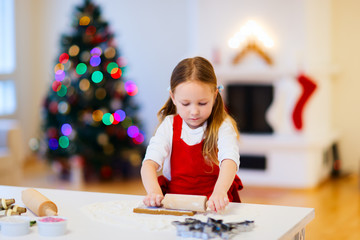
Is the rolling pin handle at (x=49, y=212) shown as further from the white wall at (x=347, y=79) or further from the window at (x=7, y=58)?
the window at (x=7, y=58)

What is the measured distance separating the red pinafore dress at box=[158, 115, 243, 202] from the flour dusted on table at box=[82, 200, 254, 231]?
0.31 metres

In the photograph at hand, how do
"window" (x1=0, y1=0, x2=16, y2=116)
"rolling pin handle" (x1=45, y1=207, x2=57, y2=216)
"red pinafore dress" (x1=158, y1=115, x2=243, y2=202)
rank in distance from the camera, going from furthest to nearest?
"window" (x1=0, y1=0, x2=16, y2=116)
"red pinafore dress" (x1=158, y1=115, x2=243, y2=202)
"rolling pin handle" (x1=45, y1=207, x2=57, y2=216)

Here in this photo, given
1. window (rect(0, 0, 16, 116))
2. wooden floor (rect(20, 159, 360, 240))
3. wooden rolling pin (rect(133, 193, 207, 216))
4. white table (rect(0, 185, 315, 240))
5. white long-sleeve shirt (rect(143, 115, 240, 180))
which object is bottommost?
wooden floor (rect(20, 159, 360, 240))

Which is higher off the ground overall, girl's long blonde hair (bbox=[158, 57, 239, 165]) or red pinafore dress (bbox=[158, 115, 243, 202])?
girl's long blonde hair (bbox=[158, 57, 239, 165])

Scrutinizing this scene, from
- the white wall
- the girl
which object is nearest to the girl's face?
the girl

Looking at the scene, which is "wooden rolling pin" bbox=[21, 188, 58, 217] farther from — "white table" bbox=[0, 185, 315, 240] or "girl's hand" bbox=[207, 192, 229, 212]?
"girl's hand" bbox=[207, 192, 229, 212]

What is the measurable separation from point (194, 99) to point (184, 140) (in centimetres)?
22

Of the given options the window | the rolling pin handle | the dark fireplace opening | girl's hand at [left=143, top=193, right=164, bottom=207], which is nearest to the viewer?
the rolling pin handle

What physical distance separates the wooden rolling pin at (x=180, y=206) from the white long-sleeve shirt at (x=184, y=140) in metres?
0.26

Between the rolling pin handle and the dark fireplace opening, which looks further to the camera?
the dark fireplace opening

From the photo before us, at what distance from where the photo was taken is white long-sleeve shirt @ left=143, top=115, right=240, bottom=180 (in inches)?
74.3

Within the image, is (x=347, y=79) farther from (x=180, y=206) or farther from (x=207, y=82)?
(x=180, y=206)

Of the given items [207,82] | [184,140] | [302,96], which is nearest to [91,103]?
[302,96]

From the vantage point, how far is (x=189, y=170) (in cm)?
201
